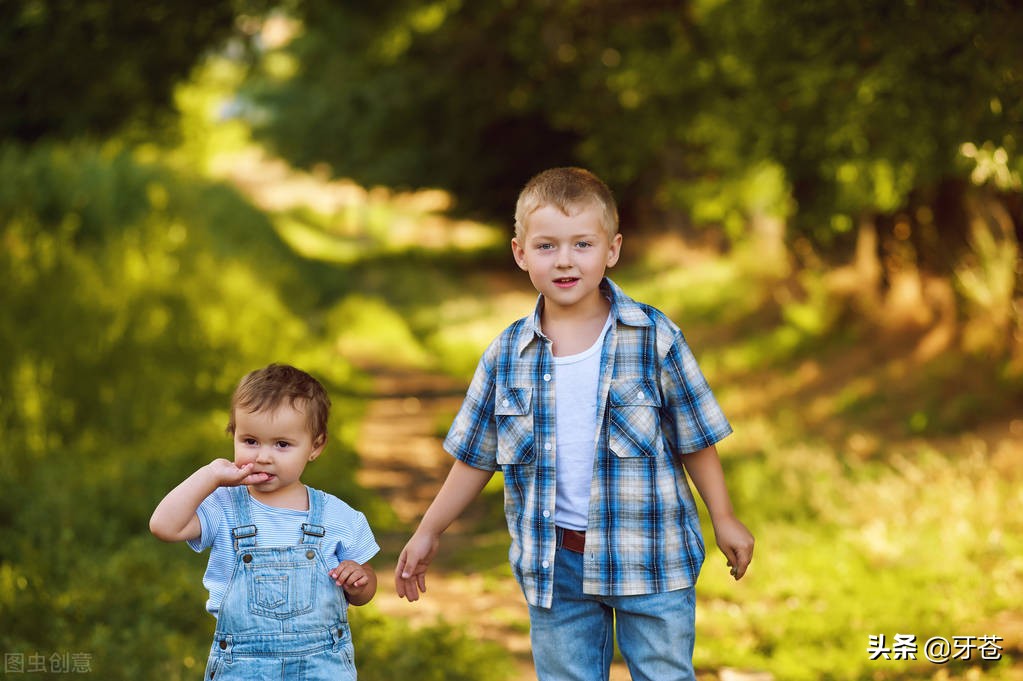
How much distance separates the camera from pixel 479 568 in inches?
275

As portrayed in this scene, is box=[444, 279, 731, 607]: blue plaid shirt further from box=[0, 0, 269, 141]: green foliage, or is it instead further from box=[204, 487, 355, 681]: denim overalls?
box=[0, 0, 269, 141]: green foliage

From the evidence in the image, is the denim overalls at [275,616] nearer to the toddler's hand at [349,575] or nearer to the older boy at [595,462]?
the toddler's hand at [349,575]

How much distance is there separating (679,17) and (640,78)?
45.2 inches

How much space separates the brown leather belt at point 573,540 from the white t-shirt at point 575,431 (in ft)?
0.05

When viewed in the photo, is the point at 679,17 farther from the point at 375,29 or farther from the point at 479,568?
the point at 479,568

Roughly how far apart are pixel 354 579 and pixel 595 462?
29.1 inches

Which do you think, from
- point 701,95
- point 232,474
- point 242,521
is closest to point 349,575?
point 242,521

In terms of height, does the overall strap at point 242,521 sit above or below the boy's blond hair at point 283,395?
below

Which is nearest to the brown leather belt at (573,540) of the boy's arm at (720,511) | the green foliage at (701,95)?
the boy's arm at (720,511)

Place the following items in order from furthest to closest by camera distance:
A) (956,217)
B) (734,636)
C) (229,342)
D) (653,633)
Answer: (956,217)
(229,342)
(734,636)
(653,633)

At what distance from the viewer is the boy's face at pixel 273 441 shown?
2.83m

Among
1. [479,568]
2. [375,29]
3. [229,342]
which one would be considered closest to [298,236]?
[375,29]

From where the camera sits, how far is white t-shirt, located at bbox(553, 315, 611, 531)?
3135mm

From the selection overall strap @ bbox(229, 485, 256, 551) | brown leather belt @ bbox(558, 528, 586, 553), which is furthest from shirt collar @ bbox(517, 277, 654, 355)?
overall strap @ bbox(229, 485, 256, 551)
